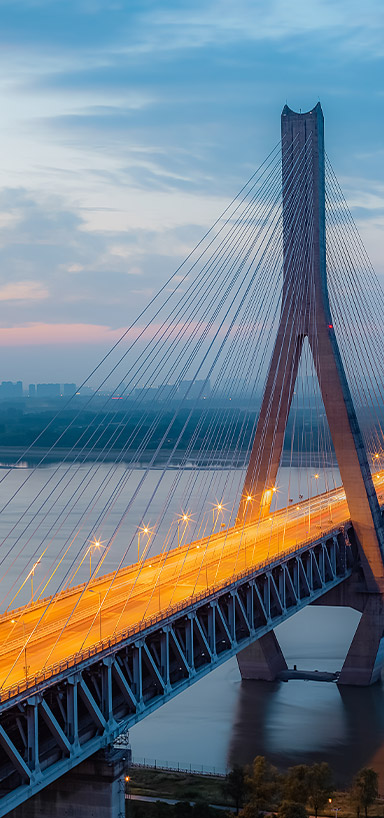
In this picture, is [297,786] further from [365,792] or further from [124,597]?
[124,597]

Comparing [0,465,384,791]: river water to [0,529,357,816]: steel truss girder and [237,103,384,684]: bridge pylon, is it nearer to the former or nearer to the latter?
[237,103,384,684]: bridge pylon

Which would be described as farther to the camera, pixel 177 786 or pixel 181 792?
pixel 177 786

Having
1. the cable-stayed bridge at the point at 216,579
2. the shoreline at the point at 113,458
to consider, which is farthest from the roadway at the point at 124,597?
the shoreline at the point at 113,458

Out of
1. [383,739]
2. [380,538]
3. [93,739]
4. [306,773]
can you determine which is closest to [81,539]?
[380,538]

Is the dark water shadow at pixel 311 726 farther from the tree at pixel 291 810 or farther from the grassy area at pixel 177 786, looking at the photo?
the tree at pixel 291 810

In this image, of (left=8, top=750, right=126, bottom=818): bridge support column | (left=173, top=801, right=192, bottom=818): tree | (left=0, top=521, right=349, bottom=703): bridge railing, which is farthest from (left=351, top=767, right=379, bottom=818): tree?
(left=8, top=750, right=126, bottom=818): bridge support column

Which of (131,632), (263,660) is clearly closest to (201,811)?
(131,632)

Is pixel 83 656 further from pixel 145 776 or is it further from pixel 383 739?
pixel 383 739
